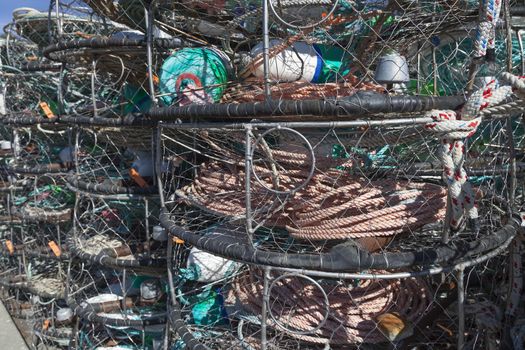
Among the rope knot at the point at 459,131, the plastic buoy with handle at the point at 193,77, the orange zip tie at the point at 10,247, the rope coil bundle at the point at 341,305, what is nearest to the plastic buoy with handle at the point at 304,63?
the plastic buoy with handle at the point at 193,77

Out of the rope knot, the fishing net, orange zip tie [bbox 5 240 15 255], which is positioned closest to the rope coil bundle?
the fishing net

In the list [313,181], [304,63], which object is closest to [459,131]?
[313,181]

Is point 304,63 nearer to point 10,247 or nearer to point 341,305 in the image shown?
point 341,305

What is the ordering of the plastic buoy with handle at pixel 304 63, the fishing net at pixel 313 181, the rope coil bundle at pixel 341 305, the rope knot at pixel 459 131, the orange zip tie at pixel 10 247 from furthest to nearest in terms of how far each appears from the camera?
the orange zip tie at pixel 10 247 → the plastic buoy with handle at pixel 304 63 → the rope coil bundle at pixel 341 305 → the fishing net at pixel 313 181 → the rope knot at pixel 459 131

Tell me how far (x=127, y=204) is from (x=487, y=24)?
123 inches

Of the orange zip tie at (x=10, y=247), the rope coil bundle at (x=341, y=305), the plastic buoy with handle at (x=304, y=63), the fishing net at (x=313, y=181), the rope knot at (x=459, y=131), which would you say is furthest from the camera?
the orange zip tie at (x=10, y=247)

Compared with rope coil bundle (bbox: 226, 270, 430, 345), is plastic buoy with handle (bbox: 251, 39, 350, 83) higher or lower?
higher

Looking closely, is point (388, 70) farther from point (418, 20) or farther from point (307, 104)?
point (307, 104)

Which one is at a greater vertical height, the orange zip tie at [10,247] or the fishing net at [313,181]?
the fishing net at [313,181]

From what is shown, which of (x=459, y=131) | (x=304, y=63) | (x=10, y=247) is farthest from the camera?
(x=10, y=247)

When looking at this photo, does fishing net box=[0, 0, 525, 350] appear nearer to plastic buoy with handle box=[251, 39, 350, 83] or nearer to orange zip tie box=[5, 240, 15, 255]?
plastic buoy with handle box=[251, 39, 350, 83]

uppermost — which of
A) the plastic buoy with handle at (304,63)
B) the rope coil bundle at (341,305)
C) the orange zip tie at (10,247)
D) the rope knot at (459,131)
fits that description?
the plastic buoy with handle at (304,63)

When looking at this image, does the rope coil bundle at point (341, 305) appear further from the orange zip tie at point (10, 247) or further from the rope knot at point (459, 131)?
the orange zip tie at point (10, 247)

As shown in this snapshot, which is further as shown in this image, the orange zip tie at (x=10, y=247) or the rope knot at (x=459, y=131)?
the orange zip tie at (x=10, y=247)
